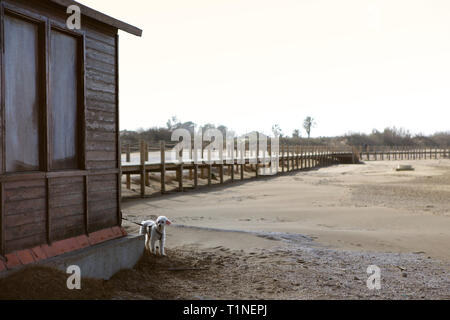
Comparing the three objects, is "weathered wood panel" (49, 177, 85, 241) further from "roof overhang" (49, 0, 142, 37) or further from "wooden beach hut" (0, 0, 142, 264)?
"roof overhang" (49, 0, 142, 37)

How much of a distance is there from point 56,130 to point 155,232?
256 centimetres

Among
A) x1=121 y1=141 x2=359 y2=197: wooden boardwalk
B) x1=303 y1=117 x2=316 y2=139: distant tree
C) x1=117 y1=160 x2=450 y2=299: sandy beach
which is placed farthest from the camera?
x1=303 y1=117 x2=316 y2=139: distant tree

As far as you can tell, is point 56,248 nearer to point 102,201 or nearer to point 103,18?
point 102,201

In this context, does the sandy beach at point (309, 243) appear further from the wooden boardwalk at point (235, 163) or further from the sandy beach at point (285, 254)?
the wooden boardwalk at point (235, 163)

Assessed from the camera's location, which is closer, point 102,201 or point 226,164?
point 102,201

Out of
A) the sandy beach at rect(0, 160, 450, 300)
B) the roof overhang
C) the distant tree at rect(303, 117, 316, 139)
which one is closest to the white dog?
the sandy beach at rect(0, 160, 450, 300)

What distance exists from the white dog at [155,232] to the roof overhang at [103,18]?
304cm

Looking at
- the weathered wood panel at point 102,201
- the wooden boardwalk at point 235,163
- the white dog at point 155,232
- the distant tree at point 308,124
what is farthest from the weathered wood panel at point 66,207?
the distant tree at point 308,124

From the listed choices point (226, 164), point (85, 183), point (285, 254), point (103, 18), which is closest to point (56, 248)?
point (85, 183)

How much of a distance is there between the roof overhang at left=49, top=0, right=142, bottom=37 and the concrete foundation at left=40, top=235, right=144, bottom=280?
10.5ft

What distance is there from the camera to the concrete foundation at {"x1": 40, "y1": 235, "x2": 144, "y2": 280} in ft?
18.1

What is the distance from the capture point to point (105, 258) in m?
6.23
